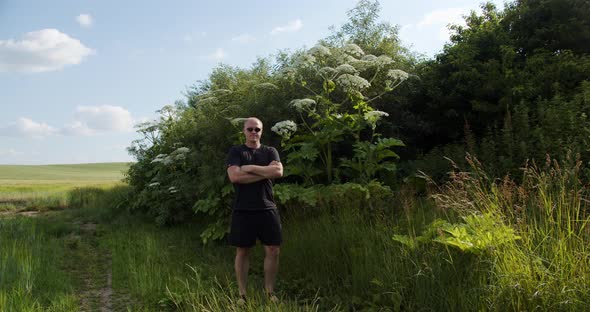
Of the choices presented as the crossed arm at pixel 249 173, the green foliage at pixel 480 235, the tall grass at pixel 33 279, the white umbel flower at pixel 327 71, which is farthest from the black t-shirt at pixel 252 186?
the white umbel flower at pixel 327 71

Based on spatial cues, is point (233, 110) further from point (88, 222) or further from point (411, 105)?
point (88, 222)

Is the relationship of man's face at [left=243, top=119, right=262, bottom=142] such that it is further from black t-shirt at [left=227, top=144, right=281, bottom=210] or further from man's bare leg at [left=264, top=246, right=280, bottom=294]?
man's bare leg at [left=264, top=246, right=280, bottom=294]

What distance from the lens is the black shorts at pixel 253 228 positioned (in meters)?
4.62

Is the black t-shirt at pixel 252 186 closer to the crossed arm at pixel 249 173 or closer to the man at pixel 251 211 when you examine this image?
the man at pixel 251 211

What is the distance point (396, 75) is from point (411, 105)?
2.45 meters

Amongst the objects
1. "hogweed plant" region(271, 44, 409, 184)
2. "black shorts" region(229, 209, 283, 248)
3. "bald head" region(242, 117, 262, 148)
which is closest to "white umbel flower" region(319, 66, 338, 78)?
"hogweed plant" region(271, 44, 409, 184)

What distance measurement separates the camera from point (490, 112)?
28.8 feet

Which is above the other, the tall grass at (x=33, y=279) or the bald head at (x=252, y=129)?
the bald head at (x=252, y=129)

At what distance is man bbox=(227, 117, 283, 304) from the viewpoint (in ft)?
15.0

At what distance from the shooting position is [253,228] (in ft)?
15.3

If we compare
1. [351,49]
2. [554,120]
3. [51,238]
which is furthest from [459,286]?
[51,238]

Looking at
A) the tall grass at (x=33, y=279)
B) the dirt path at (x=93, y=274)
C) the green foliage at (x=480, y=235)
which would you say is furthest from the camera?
the dirt path at (x=93, y=274)

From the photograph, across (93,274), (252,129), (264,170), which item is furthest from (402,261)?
(93,274)

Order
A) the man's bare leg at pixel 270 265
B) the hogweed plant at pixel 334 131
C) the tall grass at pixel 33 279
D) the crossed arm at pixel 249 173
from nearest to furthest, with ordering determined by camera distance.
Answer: the tall grass at pixel 33 279 < the crossed arm at pixel 249 173 < the man's bare leg at pixel 270 265 < the hogweed plant at pixel 334 131
